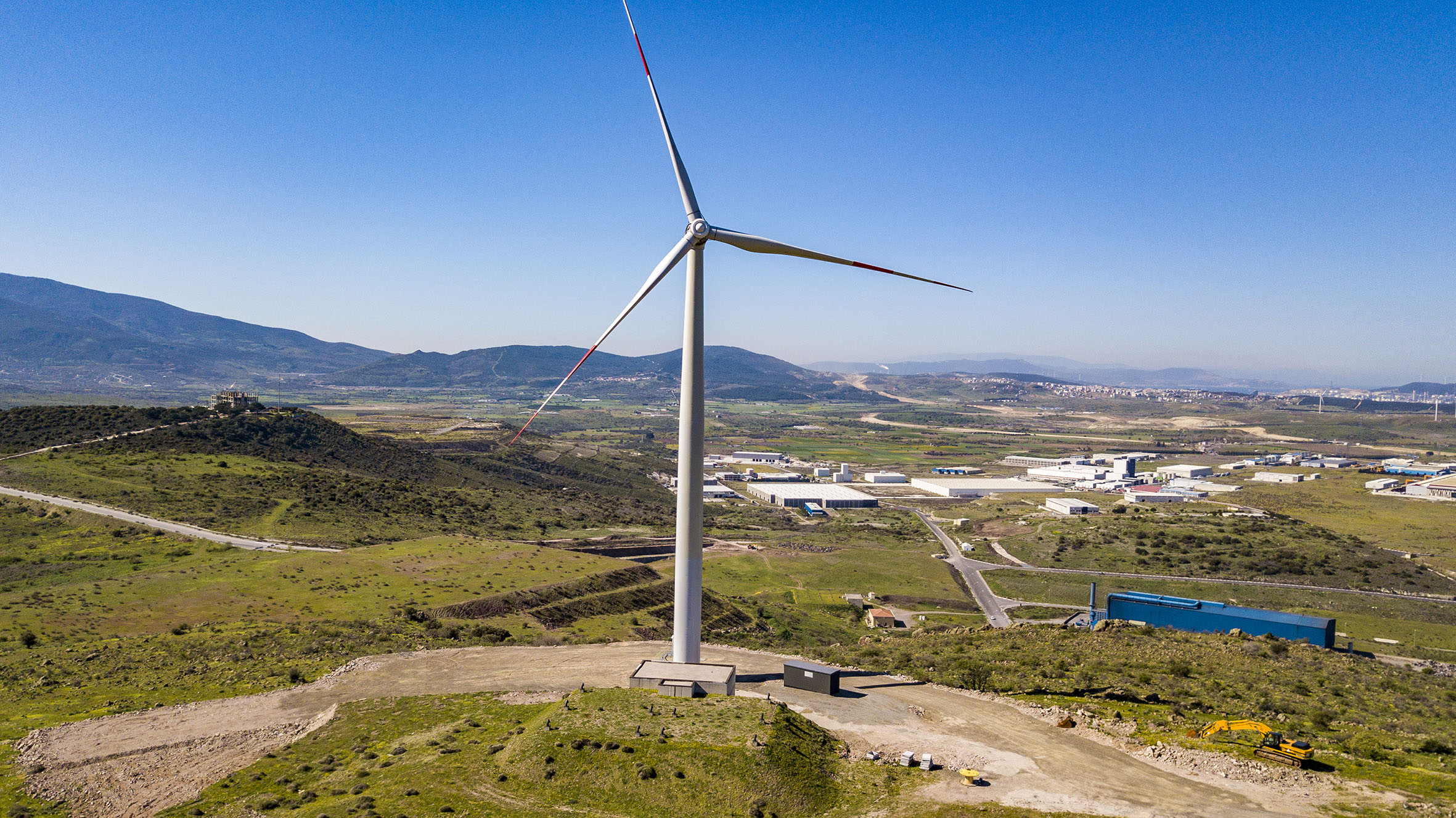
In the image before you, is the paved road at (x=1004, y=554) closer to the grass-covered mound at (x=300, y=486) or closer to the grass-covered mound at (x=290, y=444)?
the grass-covered mound at (x=300, y=486)

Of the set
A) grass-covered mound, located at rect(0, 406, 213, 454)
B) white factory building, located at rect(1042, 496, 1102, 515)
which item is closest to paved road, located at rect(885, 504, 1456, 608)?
white factory building, located at rect(1042, 496, 1102, 515)

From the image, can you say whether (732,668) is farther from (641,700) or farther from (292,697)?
(292,697)

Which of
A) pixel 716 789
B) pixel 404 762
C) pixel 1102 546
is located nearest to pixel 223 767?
pixel 404 762

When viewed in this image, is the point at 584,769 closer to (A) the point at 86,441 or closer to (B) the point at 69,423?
(A) the point at 86,441

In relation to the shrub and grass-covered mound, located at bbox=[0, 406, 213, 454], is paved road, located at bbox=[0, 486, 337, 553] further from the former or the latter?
the shrub

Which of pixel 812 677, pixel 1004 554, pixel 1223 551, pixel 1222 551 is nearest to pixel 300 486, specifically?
pixel 812 677
